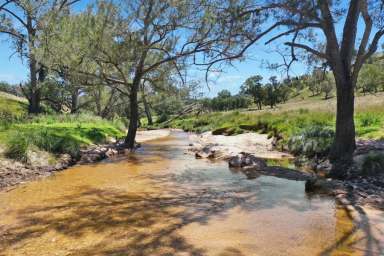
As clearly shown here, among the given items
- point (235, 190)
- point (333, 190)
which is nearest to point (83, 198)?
point (235, 190)

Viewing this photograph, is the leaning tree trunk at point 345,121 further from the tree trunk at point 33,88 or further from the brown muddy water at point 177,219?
the tree trunk at point 33,88

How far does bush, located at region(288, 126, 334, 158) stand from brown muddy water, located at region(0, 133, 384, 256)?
13.0 ft

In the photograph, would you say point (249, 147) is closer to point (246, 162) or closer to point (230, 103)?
point (246, 162)

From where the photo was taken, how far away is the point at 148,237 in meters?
6.34

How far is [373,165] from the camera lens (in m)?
10.5

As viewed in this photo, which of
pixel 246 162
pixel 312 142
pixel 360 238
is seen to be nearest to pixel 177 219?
pixel 360 238

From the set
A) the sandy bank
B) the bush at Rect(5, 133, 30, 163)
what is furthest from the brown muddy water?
the sandy bank

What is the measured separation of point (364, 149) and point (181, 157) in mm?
8073

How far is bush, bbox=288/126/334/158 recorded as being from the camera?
14.4m

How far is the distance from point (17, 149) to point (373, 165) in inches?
427

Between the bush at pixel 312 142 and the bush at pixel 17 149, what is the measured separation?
10.5 meters

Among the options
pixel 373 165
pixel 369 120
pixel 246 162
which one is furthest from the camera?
pixel 369 120

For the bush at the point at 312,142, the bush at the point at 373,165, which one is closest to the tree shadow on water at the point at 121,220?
the bush at the point at 373,165

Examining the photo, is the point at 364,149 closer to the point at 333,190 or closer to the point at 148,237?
the point at 333,190
